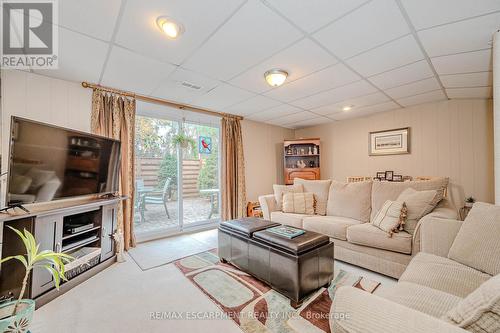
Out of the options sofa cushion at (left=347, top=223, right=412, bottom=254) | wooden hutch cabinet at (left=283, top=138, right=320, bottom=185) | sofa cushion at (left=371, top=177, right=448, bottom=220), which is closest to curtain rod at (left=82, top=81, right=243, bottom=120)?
wooden hutch cabinet at (left=283, top=138, right=320, bottom=185)

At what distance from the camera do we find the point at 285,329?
1.53 meters

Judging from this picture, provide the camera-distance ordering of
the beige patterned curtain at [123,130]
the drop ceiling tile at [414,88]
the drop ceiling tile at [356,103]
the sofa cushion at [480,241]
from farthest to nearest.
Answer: the drop ceiling tile at [356,103]
the beige patterned curtain at [123,130]
the drop ceiling tile at [414,88]
the sofa cushion at [480,241]

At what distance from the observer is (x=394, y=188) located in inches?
112

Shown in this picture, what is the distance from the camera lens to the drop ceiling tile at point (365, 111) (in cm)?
377

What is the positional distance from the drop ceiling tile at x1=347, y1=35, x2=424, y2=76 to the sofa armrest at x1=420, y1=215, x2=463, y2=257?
5.34 ft

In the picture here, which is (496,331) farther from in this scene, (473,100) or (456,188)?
(473,100)

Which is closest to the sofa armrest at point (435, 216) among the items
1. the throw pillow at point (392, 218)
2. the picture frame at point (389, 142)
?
the throw pillow at point (392, 218)

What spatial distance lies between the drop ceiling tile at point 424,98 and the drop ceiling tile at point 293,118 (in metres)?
1.55

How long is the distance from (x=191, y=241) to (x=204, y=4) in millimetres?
3201

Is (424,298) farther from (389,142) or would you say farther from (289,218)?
(389,142)

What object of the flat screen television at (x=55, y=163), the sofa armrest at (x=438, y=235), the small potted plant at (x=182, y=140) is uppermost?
the small potted plant at (x=182, y=140)

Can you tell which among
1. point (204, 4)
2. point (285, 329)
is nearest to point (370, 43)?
point (204, 4)

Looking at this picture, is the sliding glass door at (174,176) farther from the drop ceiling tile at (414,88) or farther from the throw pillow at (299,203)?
the drop ceiling tile at (414,88)

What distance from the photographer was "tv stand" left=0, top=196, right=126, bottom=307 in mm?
1768
